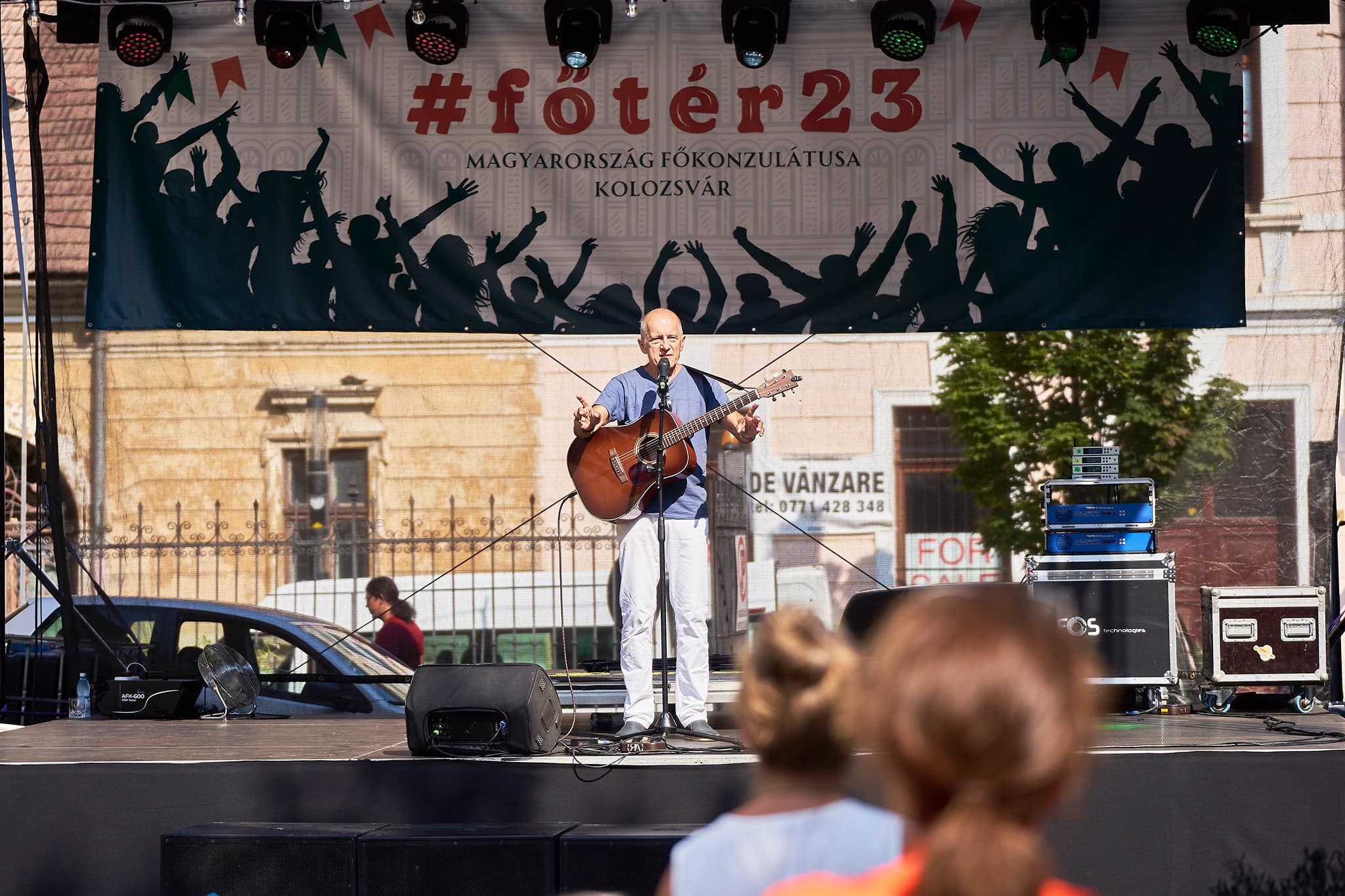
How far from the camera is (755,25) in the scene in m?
5.77

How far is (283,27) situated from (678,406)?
257 centimetres

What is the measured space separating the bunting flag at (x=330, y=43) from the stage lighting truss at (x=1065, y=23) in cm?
301

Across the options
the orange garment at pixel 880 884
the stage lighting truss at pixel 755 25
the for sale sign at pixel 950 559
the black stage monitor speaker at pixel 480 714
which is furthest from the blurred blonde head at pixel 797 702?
the for sale sign at pixel 950 559

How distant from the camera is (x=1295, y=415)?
21.5 feet

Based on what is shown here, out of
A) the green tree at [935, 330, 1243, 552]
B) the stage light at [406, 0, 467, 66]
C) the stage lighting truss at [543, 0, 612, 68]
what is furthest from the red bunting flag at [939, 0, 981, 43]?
the green tree at [935, 330, 1243, 552]

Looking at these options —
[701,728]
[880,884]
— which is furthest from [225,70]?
[880,884]

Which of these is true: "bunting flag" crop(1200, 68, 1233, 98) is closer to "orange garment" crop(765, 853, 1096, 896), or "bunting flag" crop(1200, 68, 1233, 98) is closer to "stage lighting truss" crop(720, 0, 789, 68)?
"stage lighting truss" crop(720, 0, 789, 68)

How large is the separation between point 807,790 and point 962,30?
510cm

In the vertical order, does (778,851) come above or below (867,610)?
above

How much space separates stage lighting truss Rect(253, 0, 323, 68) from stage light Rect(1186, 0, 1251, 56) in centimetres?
377

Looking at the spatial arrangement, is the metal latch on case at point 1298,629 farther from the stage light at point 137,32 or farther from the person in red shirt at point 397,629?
the stage light at point 137,32

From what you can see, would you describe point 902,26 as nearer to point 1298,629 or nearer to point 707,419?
point 707,419

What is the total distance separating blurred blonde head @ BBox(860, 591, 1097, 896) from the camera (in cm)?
101

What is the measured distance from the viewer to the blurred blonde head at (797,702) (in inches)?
56.8
